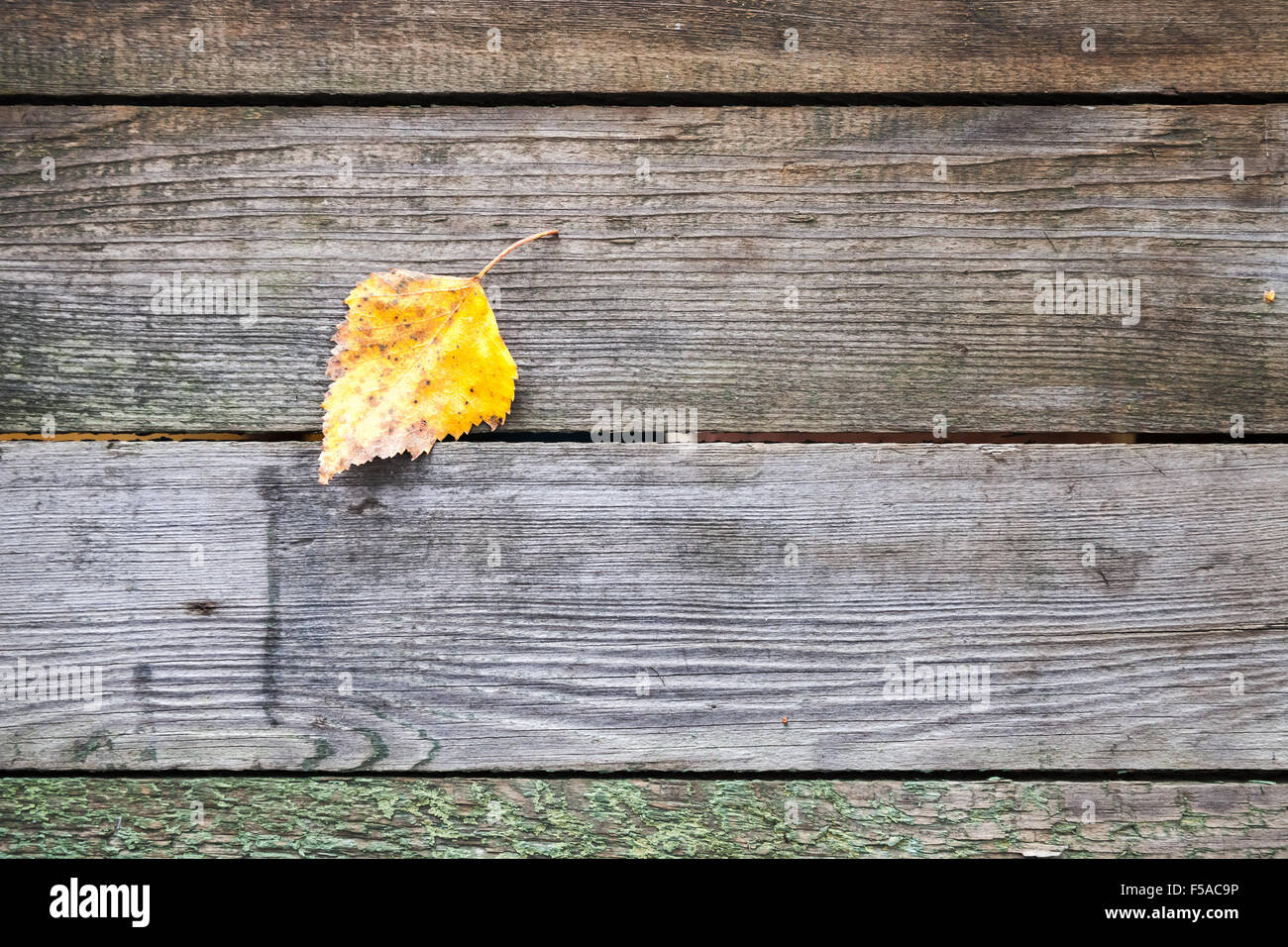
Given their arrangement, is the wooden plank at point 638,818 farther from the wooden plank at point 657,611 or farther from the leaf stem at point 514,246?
the leaf stem at point 514,246

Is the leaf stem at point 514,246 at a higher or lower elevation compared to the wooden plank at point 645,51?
lower

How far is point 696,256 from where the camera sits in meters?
1.48

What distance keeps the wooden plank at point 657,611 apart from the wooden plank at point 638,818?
1.7 inches

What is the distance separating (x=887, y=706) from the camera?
4.79ft

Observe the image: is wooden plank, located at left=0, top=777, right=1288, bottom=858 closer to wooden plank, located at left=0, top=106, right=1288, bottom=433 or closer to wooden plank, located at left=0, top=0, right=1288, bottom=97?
wooden plank, located at left=0, top=106, right=1288, bottom=433

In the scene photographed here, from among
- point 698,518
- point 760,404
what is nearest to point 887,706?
point 698,518

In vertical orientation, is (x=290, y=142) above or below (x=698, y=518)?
above

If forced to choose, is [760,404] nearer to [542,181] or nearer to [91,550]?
[542,181]

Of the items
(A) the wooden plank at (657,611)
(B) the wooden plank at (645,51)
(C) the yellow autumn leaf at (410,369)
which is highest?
(B) the wooden plank at (645,51)

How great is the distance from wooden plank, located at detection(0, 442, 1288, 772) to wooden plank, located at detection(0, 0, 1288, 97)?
63 cm

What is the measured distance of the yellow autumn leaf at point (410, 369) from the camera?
142 cm

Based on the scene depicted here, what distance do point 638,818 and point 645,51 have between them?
1.28 m

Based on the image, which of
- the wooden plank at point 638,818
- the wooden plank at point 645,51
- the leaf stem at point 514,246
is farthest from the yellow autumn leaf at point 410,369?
the wooden plank at point 638,818

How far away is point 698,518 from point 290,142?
931 millimetres
